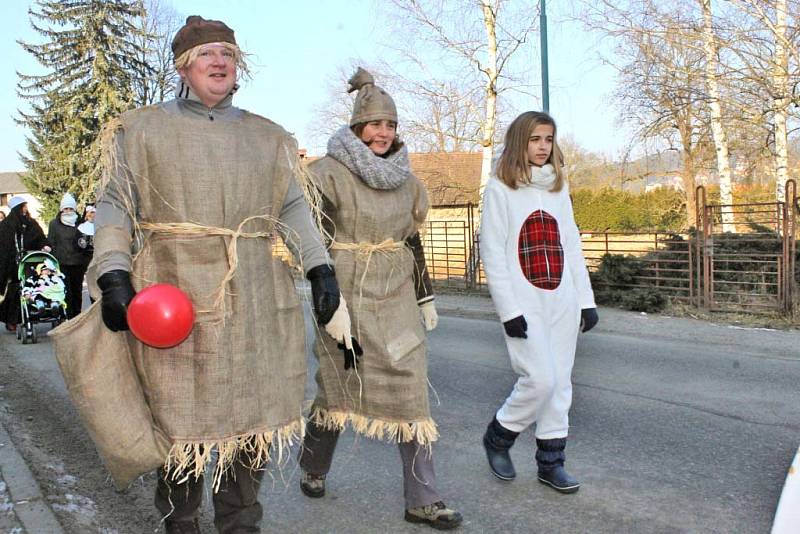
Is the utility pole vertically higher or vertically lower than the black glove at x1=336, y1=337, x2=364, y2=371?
higher

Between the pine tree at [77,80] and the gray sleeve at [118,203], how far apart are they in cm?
3475

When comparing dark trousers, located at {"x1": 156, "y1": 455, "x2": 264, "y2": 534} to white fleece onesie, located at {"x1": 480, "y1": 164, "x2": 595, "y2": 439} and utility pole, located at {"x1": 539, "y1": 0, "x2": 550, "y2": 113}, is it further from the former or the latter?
utility pole, located at {"x1": 539, "y1": 0, "x2": 550, "y2": 113}

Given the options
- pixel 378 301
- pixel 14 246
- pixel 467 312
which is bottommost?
pixel 467 312

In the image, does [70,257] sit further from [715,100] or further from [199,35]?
[715,100]

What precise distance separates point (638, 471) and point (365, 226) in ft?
6.90

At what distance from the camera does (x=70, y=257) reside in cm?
1021

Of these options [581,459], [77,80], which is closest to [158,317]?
[581,459]

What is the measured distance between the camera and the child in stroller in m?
9.81

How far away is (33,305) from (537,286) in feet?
26.2

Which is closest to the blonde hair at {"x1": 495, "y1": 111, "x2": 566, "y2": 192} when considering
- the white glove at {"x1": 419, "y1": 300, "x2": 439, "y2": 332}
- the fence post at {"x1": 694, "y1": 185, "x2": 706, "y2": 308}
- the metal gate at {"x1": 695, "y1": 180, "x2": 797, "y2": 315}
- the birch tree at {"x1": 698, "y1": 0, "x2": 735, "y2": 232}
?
the white glove at {"x1": 419, "y1": 300, "x2": 439, "y2": 332}

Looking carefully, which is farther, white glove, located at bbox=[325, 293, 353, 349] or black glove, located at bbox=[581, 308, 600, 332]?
black glove, located at bbox=[581, 308, 600, 332]

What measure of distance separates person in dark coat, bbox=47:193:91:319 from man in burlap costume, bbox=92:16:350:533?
26.1 feet

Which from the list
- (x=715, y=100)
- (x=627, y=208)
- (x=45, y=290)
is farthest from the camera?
(x=627, y=208)

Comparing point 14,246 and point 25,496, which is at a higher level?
point 14,246
